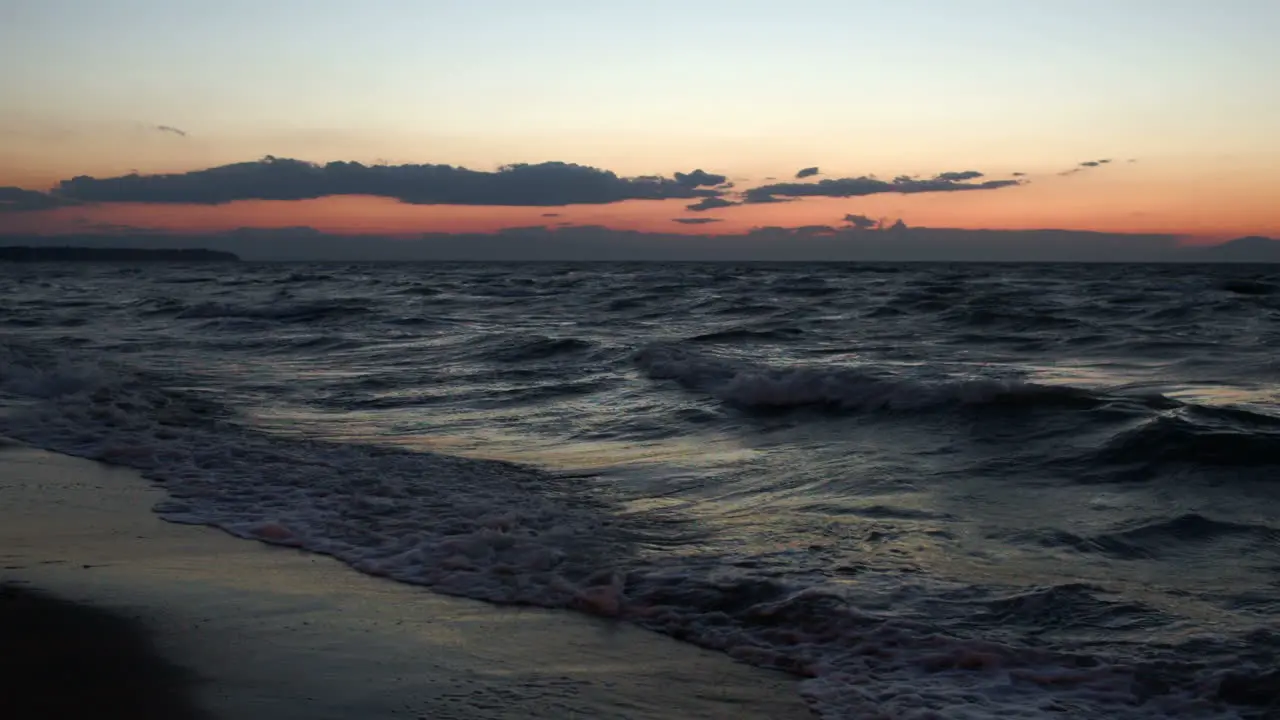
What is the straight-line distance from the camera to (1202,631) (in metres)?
4.31

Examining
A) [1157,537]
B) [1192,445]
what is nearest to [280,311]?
[1192,445]

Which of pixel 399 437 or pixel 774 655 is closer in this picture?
pixel 774 655

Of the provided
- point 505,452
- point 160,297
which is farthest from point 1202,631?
point 160,297

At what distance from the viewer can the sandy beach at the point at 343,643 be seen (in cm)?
355

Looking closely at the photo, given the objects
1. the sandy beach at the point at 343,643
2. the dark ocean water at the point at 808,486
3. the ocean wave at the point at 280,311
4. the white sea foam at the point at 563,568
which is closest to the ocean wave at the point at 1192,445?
the dark ocean water at the point at 808,486

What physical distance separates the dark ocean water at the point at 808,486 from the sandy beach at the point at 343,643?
27 centimetres

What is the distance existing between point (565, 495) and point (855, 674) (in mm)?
3232

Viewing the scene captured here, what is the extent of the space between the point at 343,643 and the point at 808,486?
3.94 metres

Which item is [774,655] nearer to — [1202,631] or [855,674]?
[855,674]

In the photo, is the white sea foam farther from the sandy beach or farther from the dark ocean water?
the sandy beach

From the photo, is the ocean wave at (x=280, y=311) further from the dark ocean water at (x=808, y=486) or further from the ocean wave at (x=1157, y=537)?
the ocean wave at (x=1157, y=537)

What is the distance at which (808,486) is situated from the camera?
720 centimetres

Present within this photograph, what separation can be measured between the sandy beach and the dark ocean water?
0.27 m

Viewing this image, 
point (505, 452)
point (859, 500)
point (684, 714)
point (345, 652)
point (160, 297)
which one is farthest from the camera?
point (160, 297)
